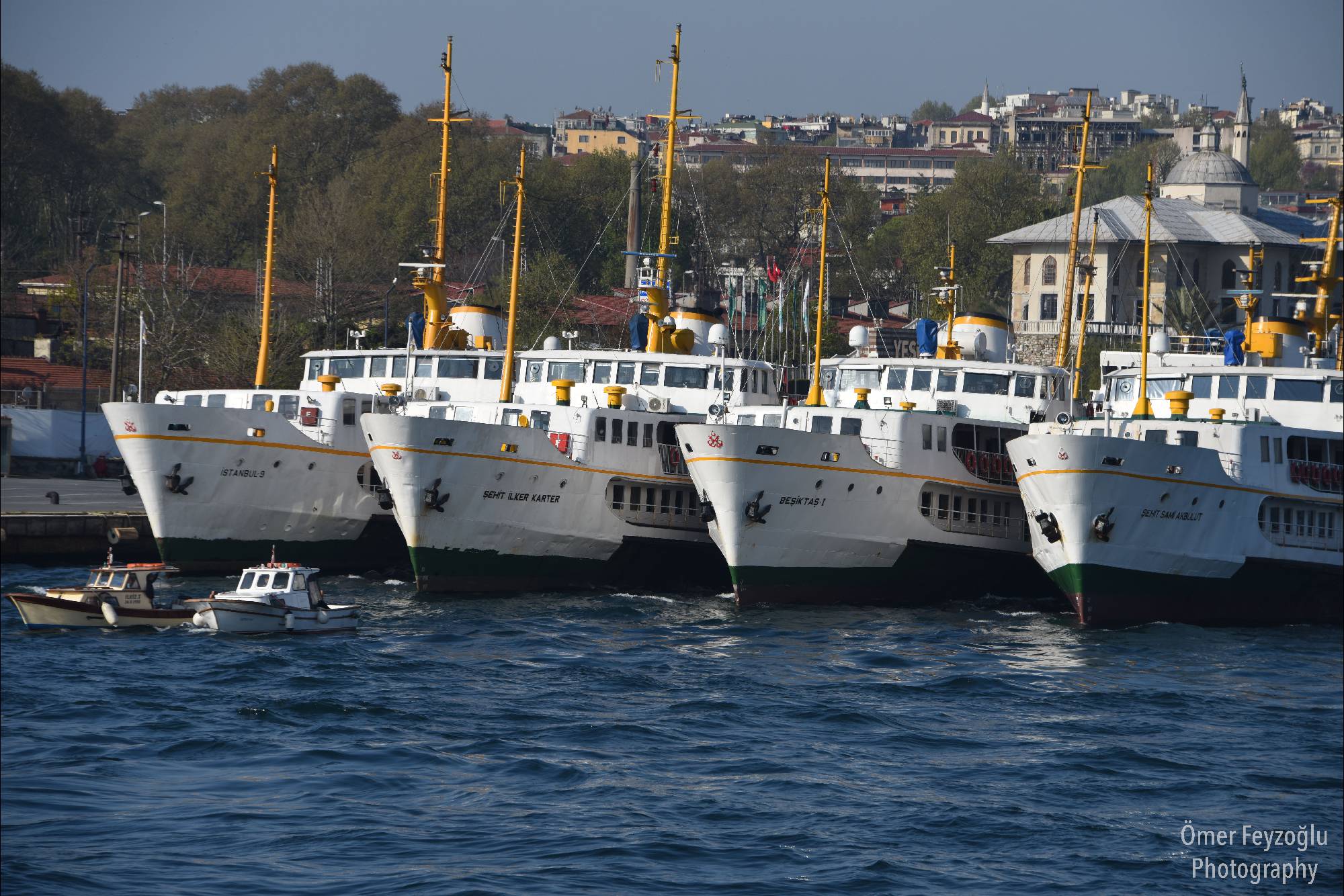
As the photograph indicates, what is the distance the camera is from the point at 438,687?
30734 millimetres

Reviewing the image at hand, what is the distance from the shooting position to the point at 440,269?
5522 cm

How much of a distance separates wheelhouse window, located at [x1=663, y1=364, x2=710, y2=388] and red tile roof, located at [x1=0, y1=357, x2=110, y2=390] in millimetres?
31891

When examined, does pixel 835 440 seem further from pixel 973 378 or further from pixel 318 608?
pixel 318 608

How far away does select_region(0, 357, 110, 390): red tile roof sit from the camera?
6950 cm

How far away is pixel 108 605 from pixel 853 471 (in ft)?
56.1

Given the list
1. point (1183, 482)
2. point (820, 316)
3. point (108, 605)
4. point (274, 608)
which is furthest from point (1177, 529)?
point (108, 605)

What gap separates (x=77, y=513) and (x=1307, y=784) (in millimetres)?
34036

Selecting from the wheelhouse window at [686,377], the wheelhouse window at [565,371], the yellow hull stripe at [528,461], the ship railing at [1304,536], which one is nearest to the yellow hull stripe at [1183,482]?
the ship railing at [1304,536]

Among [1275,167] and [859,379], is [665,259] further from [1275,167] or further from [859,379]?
[1275,167]

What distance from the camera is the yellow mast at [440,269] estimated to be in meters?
53.2

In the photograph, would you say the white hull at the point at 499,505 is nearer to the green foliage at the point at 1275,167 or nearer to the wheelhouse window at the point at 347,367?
the wheelhouse window at the point at 347,367

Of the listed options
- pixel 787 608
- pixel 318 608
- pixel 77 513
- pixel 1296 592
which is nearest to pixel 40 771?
pixel 318 608

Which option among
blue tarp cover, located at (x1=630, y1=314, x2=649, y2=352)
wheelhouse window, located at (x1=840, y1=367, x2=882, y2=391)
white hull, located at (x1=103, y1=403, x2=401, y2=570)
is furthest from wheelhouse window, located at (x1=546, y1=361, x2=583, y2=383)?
wheelhouse window, located at (x1=840, y1=367, x2=882, y2=391)
